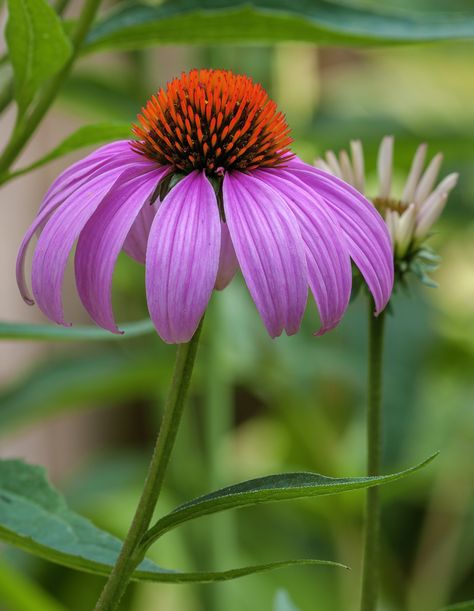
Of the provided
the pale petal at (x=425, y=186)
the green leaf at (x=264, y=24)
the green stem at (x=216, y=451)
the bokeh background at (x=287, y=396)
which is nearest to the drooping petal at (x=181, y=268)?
the pale petal at (x=425, y=186)

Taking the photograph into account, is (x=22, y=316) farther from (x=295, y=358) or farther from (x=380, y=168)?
(x=380, y=168)

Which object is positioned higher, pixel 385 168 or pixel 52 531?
pixel 385 168

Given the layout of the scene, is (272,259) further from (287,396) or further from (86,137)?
(287,396)

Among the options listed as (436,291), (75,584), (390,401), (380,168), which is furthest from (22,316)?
(380,168)

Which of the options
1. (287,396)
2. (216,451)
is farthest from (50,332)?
(287,396)

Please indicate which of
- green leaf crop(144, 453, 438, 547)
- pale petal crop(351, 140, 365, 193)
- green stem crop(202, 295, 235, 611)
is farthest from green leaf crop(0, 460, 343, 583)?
green stem crop(202, 295, 235, 611)
